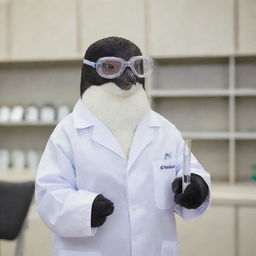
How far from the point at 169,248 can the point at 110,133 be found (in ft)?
1.34

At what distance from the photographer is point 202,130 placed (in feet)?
10.5

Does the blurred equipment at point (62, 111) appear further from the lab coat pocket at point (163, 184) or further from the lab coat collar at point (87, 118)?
the lab coat pocket at point (163, 184)

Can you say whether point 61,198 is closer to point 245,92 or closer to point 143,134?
point 143,134

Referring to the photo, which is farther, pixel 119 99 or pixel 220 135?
pixel 220 135

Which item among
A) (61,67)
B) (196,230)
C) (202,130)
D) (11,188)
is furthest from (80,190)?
(61,67)

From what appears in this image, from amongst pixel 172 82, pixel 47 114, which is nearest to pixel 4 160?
pixel 47 114

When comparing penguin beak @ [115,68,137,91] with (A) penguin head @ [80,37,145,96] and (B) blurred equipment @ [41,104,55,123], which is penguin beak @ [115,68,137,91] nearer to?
(A) penguin head @ [80,37,145,96]

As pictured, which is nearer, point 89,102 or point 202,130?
point 89,102

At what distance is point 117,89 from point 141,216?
396 millimetres

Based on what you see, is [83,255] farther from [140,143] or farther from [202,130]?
[202,130]

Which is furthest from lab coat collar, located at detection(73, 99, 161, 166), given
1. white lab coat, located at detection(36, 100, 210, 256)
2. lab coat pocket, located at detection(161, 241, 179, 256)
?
lab coat pocket, located at detection(161, 241, 179, 256)

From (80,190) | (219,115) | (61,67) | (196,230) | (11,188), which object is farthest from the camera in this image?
(61,67)

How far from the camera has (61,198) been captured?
4.19ft

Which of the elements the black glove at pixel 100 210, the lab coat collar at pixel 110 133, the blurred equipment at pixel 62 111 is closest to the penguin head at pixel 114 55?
the lab coat collar at pixel 110 133
